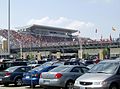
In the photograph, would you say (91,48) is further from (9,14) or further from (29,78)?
(29,78)

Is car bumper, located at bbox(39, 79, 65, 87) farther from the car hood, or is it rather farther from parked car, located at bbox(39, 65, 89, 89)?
the car hood

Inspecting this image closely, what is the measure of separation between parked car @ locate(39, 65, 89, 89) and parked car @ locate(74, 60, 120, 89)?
97.5 inches

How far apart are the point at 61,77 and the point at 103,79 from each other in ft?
12.3

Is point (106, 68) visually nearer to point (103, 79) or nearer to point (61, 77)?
point (103, 79)

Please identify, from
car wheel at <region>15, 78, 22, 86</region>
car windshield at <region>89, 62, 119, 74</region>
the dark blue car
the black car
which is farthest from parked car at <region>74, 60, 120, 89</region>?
car wheel at <region>15, 78, 22, 86</region>

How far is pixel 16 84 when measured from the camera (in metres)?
21.7

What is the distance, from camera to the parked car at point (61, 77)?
15.8 m

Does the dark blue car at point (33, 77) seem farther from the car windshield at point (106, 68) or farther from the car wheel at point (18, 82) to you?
the car windshield at point (106, 68)

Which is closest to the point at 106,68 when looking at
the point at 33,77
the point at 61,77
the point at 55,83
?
the point at 61,77

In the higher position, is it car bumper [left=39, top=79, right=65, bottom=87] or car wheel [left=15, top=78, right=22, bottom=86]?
car bumper [left=39, top=79, right=65, bottom=87]

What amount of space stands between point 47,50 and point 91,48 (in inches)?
933

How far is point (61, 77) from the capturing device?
15.9m

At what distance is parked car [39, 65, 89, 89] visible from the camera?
1580 centimetres

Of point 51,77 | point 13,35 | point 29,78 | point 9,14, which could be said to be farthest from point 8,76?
point 13,35
